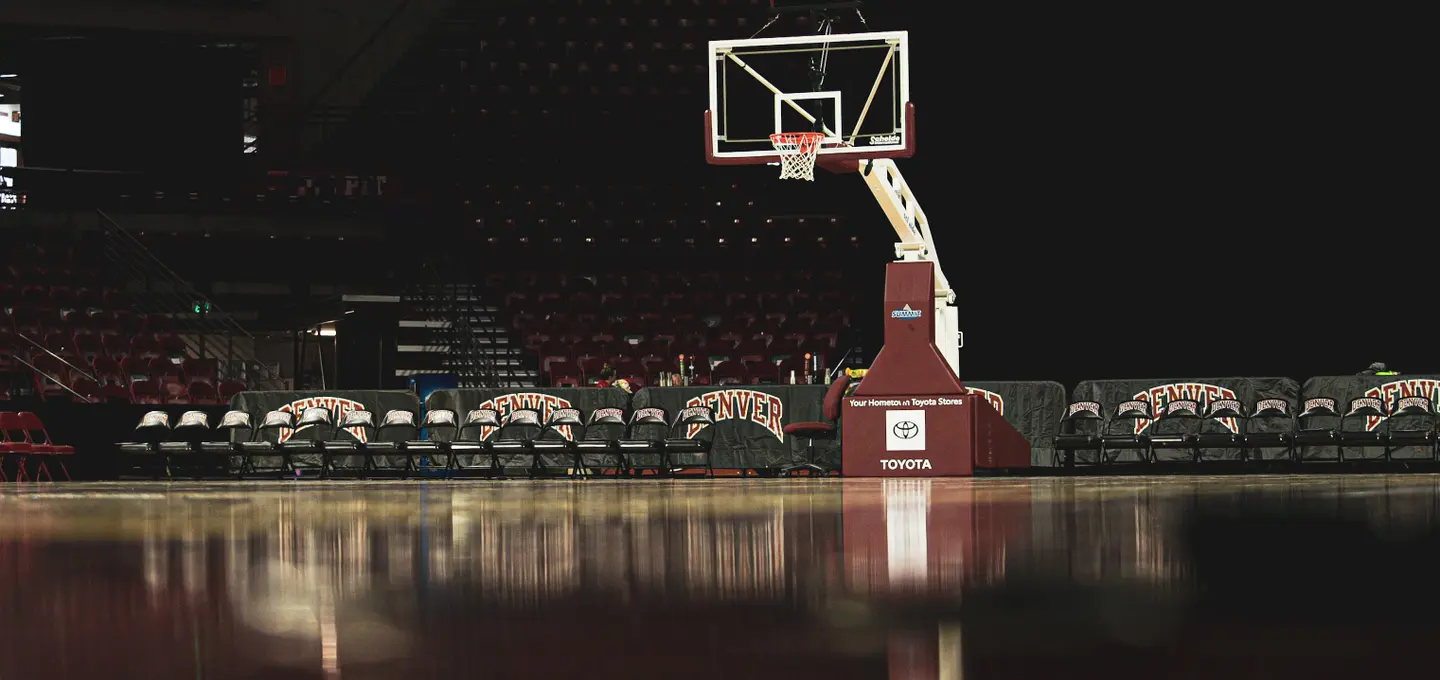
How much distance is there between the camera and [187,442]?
1523 centimetres

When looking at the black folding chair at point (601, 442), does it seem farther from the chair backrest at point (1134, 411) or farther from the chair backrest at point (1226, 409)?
the chair backrest at point (1226, 409)

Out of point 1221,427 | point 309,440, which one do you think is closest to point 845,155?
point 1221,427

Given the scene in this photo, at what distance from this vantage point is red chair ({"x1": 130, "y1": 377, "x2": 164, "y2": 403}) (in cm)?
1708

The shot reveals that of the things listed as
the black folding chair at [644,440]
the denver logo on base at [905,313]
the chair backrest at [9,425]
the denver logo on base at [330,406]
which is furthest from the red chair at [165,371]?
the denver logo on base at [905,313]

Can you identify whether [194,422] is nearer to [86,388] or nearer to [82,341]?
[86,388]

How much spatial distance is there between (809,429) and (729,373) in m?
5.67

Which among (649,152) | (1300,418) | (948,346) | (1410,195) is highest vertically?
(649,152)

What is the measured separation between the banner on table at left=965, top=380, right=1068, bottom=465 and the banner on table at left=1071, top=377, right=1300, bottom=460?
284mm

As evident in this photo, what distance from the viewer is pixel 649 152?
24.3 meters

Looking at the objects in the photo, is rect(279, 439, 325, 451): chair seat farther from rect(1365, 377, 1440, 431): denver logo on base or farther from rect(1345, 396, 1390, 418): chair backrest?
rect(1365, 377, 1440, 431): denver logo on base

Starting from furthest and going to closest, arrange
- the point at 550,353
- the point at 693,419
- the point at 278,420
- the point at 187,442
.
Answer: the point at 550,353 → the point at 187,442 → the point at 278,420 → the point at 693,419

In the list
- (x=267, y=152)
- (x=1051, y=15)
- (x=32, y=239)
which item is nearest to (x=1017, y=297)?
(x=1051, y=15)

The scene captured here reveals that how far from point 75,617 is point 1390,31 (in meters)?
18.1

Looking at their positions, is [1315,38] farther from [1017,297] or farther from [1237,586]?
[1237,586]
